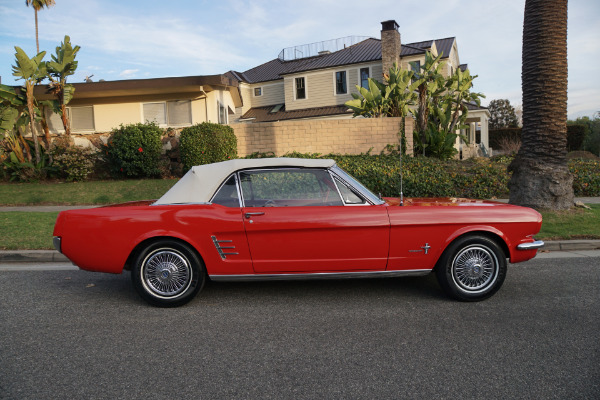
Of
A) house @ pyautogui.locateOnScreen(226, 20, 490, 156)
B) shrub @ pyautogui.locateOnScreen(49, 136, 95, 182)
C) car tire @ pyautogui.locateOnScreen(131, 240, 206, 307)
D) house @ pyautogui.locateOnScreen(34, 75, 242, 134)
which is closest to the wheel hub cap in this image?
car tire @ pyautogui.locateOnScreen(131, 240, 206, 307)

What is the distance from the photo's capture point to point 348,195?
4.87 metres

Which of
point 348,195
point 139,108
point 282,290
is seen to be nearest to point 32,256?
point 282,290

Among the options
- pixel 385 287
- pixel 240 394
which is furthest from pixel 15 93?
pixel 240 394

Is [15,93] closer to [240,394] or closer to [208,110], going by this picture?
[208,110]

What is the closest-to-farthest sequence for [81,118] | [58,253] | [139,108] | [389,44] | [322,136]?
[58,253], [322,136], [139,108], [81,118], [389,44]

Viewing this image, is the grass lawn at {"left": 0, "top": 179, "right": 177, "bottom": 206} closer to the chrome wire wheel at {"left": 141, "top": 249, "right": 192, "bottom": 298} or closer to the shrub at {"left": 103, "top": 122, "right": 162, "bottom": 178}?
the shrub at {"left": 103, "top": 122, "right": 162, "bottom": 178}

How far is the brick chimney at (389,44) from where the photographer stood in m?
26.8

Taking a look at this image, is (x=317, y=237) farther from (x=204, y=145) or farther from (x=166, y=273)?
(x=204, y=145)

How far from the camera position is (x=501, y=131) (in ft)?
124

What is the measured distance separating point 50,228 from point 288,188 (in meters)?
5.93

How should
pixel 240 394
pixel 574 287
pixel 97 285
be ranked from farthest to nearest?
pixel 97 285 → pixel 574 287 → pixel 240 394

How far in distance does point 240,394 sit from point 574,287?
4143 millimetres

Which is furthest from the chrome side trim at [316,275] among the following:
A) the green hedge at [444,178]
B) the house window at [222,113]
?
the house window at [222,113]

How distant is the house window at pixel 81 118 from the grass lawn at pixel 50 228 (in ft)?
32.9
